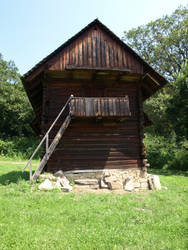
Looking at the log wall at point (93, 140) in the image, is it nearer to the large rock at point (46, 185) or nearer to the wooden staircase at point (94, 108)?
the wooden staircase at point (94, 108)

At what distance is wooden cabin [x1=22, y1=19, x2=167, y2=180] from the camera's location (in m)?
9.73

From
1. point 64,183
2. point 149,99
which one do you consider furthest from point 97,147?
point 149,99

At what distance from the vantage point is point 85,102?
948 centimetres

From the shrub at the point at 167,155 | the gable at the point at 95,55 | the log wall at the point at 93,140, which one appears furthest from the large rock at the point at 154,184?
the shrub at the point at 167,155

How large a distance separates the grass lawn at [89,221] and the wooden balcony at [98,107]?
3.86 m

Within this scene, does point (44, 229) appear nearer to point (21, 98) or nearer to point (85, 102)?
point (85, 102)

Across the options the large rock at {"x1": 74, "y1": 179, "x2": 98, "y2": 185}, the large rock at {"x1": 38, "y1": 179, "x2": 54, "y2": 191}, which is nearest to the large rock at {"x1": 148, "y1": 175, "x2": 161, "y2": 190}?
the large rock at {"x1": 74, "y1": 179, "x2": 98, "y2": 185}

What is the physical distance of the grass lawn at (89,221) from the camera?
409 centimetres

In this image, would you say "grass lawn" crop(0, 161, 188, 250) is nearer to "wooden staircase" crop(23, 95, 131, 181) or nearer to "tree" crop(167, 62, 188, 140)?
"wooden staircase" crop(23, 95, 131, 181)

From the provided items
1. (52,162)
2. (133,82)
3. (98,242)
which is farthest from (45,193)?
(133,82)

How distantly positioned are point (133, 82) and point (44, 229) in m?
9.20

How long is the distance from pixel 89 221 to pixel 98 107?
5.63 m

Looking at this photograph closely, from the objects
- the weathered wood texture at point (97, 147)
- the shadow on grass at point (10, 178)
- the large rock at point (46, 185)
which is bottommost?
the shadow on grass at point (10, 178)

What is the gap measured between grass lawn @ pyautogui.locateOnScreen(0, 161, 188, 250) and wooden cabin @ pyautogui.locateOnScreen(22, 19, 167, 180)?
9.50 ft
